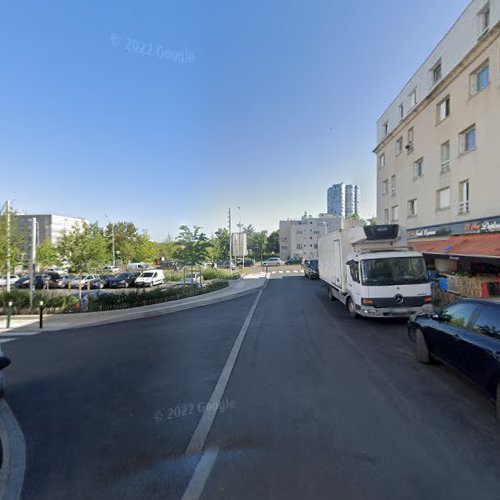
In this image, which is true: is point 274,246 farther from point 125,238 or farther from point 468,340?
point 468,340

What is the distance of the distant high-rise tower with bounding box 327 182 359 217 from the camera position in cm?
13150

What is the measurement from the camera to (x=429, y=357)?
529 cm

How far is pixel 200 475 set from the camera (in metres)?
2.76

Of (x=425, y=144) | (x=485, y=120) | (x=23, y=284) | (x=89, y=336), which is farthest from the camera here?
(x=23, y=284)

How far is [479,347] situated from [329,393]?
86.8 inches

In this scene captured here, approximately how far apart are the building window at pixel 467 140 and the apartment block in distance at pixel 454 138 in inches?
0.8

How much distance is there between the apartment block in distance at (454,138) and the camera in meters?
12.2

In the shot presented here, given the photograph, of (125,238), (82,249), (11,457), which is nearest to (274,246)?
(125,238)

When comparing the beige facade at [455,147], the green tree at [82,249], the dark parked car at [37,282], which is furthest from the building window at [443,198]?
the dark parked car at [37,282]

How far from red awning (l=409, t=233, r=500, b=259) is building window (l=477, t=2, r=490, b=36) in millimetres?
9915

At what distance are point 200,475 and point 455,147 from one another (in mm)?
18325

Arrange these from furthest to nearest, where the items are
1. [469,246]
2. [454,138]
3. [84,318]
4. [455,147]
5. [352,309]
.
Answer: [454,138], [455,147], [469,246], [84,318], [352,309]

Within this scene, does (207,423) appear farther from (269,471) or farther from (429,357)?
(429,357)

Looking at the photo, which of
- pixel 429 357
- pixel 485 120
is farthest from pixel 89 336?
pixel 485 120
